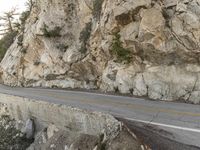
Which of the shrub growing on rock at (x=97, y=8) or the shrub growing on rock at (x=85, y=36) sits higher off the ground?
the shrub growing on rock at (x=97, y=8)

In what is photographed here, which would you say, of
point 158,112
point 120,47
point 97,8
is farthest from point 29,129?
point 97,8

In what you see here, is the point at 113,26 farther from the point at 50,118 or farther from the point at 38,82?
the point at 38,82

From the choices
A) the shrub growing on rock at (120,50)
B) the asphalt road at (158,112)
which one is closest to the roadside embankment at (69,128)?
the asphalt road at (158,112)

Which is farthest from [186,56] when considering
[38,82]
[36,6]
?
[36,6]

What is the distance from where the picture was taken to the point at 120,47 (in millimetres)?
22047

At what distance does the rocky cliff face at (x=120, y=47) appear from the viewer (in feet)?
60.5

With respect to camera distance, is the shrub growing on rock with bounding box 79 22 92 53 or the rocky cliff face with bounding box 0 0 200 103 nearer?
the rocky cliff face with bounding box 0 0 200 103

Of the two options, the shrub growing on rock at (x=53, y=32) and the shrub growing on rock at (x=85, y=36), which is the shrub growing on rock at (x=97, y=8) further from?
the shrub growing on rock at (x=53, y=32)

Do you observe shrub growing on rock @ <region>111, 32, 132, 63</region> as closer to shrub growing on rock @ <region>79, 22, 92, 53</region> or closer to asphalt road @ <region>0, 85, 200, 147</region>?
asphalt road @ <region>0, 85, 200, 147</region>

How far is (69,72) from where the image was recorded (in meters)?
28.5

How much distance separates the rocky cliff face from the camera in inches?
727

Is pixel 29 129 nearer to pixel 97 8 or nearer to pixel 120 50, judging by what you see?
pixel 120 50

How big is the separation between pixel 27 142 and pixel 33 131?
0.86 metres

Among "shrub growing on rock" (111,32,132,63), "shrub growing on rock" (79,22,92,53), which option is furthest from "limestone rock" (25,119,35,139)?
"shrub growing on rock" (79,22,92,53)
